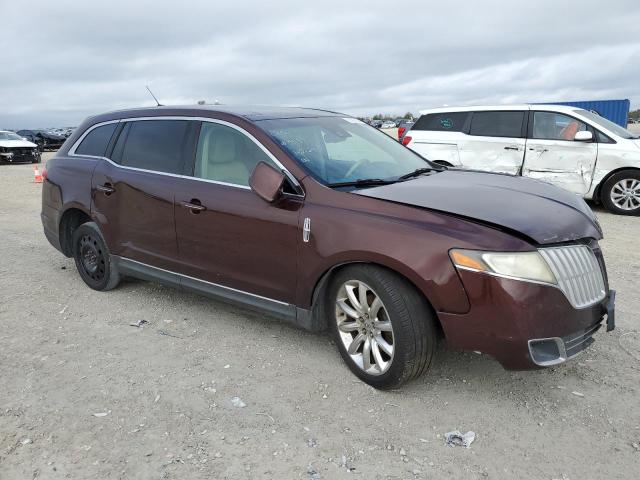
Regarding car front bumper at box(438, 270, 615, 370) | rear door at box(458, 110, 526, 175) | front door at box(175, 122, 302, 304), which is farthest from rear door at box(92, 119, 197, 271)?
rear door at box(458, 110, 526, 175)

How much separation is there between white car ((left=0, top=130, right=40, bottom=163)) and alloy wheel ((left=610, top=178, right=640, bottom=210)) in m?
22.9

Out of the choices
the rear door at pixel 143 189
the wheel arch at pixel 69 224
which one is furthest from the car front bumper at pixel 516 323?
the wheel arch at pixel 69 224

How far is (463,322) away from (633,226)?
6274mm

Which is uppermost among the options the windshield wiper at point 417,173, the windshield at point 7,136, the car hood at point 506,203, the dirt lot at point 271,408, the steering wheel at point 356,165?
the steering wheel at point 356,165

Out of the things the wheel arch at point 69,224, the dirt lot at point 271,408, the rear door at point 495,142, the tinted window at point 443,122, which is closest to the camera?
the dirt lot at point 271,408

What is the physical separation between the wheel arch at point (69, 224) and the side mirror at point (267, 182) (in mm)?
2502

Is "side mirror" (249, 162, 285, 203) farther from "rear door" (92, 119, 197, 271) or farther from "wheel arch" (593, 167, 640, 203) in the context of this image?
"wheel arch" (593, 167, 640, 203)

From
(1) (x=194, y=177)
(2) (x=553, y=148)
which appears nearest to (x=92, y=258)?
(1) (x=194, y=177)

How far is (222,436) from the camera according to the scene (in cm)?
295

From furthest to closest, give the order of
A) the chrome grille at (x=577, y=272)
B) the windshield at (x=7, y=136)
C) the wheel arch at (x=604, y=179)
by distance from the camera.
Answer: the windshield at (x=7, y=136), the wheel arch at (x=604, y=179), the chrome grille at (x=577, y=272)

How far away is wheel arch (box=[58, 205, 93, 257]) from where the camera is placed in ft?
17.7

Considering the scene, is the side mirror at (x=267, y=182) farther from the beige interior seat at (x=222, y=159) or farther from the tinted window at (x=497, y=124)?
the tinted window at (x=497, y=124)

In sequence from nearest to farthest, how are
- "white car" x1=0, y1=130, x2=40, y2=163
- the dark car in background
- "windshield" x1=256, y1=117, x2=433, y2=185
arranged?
"windshield" x1=256, y1=117, x2=433, y2=185 < "white car" x1=0, y1=130, x2=40, y2=163 < the dark car in background

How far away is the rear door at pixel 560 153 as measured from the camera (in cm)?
891
